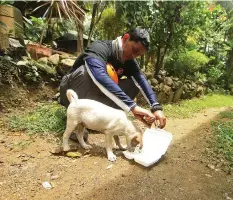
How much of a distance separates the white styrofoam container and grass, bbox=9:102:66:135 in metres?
1.03

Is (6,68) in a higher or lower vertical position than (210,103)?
higher

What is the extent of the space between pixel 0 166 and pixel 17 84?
1.91 metres

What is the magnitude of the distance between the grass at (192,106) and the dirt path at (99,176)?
215 centimetres

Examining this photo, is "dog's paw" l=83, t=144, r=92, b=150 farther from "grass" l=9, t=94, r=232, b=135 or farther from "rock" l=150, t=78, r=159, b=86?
"rock" l=150, t=78, r=159, b=86

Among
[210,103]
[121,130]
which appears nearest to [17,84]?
[121,130]

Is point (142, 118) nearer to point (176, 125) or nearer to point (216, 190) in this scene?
point (216, 190)

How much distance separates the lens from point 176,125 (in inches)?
152

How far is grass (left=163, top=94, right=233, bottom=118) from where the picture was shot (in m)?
4.71

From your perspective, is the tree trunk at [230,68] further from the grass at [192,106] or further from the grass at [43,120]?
the grass at [43,120]

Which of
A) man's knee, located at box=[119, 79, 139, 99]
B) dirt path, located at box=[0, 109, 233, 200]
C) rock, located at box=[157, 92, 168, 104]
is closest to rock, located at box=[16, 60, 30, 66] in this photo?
dirt path, located at box=[0, 109, 233, 200]

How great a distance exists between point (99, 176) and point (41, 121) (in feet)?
4.43

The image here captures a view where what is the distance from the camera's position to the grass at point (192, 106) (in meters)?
4.71

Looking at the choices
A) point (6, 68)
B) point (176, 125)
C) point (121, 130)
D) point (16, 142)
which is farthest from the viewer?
point (176, 125)

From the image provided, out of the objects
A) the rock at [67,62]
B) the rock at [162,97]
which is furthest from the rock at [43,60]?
the rock at [162,97]
